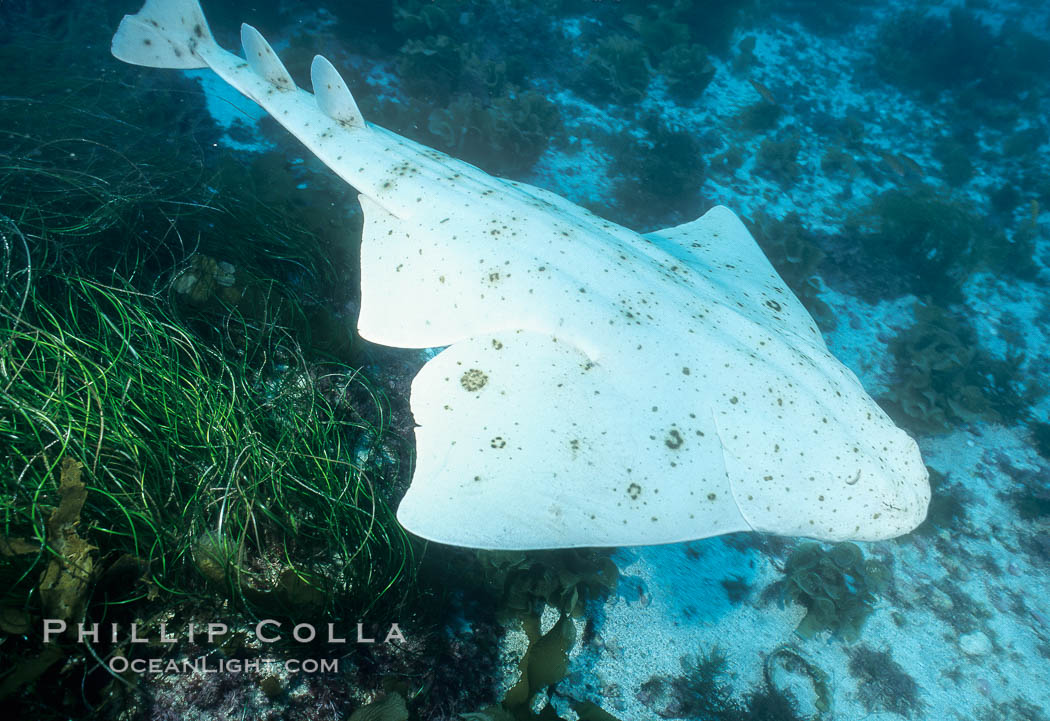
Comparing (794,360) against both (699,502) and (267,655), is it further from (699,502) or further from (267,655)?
(267,655)

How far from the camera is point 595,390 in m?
2.72

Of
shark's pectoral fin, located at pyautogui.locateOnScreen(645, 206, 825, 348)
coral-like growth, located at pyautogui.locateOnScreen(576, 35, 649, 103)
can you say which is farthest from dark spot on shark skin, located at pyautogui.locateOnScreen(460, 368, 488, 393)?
coral-like growth, located at pyautogui.locateOnScreen(576, 35, 649, 103)

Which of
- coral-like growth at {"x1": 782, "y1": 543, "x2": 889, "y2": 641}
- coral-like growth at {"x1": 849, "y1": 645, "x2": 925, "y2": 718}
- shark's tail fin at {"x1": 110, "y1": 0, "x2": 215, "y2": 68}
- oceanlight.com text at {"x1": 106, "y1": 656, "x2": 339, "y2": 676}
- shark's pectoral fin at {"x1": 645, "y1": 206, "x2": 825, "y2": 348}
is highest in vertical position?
shark's tail fin at {"x1": 110, "y1": 0, "x2": 215, "y2": 68}

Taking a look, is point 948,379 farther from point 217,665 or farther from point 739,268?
point 217,665

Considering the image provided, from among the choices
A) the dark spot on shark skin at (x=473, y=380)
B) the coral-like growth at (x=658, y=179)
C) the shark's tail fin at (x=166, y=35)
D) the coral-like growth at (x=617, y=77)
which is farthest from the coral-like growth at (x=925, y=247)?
the shark's tail fin at (x=166, y=35)

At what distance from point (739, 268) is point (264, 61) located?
16.7ft

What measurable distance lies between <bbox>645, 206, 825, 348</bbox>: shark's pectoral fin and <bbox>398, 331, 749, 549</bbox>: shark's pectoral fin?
53.3 inches

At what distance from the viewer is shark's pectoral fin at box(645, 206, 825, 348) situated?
351 centimetres

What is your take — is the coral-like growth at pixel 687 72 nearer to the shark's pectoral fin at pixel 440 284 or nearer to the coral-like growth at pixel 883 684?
the shark's pectoral fin at pixel 440 284

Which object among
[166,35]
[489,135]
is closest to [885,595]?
[489,135]

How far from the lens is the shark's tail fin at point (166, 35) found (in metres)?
4.86

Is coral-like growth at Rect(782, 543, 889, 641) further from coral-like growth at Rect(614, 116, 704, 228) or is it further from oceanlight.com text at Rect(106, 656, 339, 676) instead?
coral-like growth at Rect(614, 116, 704, 228)

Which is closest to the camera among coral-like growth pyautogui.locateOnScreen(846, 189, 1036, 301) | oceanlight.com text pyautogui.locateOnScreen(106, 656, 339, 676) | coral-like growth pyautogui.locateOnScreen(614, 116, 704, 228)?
oceanlight.com text pyautogui.locateOnScreen(106, 656, 339, 676)

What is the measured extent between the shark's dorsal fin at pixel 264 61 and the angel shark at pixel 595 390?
4.92 feet
